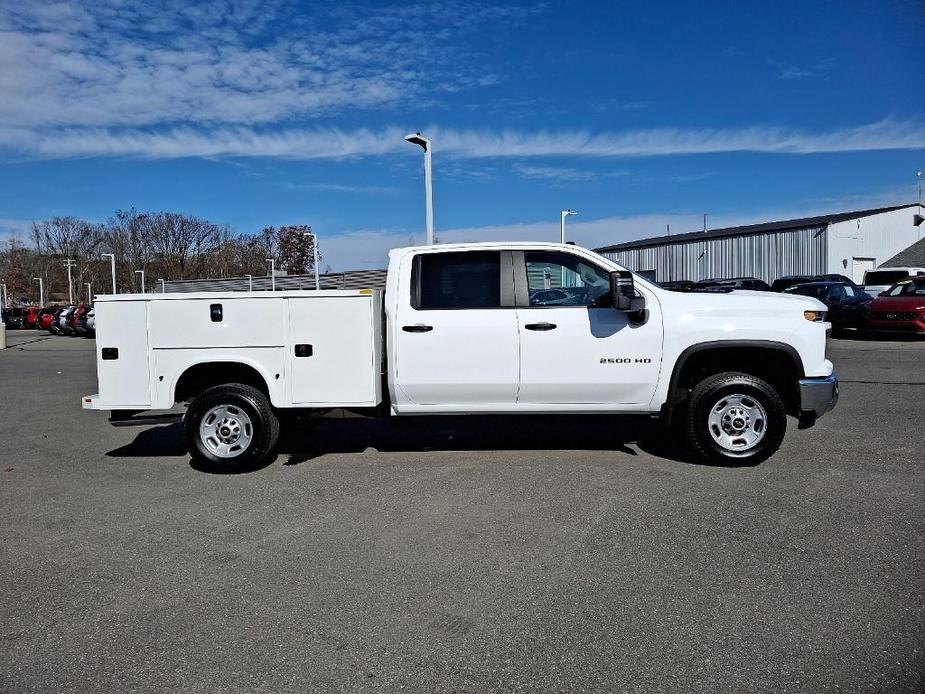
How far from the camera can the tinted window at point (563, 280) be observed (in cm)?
655

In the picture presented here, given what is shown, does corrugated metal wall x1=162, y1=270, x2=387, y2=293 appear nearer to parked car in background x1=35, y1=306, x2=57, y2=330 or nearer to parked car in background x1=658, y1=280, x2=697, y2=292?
parked car in background x1=35, y1=306, x2=57, y2=330

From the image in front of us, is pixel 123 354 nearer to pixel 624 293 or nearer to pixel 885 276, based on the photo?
pixel 624 293

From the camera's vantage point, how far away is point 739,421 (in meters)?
6.52

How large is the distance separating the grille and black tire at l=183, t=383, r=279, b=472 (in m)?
17.9

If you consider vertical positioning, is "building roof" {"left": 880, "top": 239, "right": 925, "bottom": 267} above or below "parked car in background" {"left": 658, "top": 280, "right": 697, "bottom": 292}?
above

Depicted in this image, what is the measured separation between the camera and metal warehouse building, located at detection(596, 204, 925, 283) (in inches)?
1596

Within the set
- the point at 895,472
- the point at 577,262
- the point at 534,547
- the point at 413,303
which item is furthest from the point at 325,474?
the point at 895,472

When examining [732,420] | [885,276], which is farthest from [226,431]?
[885,276]

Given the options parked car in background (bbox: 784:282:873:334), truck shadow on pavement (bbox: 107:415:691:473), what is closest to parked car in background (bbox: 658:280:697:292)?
truck shadow on pavement (bbox: 107:415:691:473)

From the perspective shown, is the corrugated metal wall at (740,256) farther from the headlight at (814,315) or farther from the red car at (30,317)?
the red car at (30,317)

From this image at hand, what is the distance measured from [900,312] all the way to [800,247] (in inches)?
961

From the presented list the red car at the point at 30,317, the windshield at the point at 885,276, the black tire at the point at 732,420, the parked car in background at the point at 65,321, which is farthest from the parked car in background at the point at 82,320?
the windshield at the point at 885,276

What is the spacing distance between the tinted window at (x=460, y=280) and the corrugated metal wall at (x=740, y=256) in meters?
31.4

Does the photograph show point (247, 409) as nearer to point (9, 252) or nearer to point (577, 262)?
point (577, 262)
